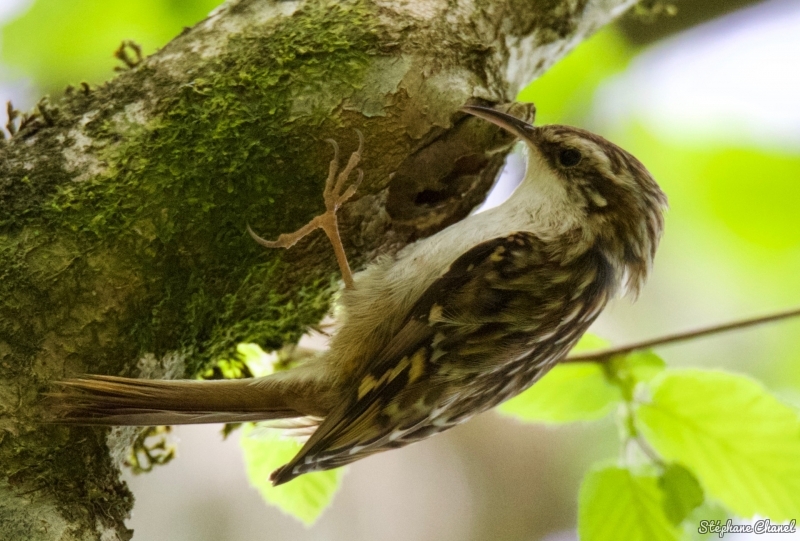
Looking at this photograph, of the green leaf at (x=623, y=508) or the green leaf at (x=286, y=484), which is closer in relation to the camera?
the green leaf at (x=623, y=508)

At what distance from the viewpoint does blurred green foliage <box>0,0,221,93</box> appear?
2188mm

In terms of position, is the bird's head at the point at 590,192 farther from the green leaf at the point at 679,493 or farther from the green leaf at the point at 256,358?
the green leaf at the point at 256,358

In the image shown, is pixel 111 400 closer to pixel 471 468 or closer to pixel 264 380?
pixel 264 380

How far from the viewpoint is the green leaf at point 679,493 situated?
1.37 m

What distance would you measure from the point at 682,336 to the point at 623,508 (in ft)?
1.31

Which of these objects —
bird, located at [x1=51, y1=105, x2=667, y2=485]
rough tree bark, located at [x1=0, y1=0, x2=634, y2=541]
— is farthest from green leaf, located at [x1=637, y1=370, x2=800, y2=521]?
rough tree bark, located at [x1=0, y1=0, x2=634, y2=541]

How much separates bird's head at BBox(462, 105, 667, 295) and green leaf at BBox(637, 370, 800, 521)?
32 cm

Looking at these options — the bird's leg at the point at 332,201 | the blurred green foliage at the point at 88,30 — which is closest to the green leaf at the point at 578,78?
the blurred green foliage at the point at 88,30

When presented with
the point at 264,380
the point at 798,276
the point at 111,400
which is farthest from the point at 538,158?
the point at 798,276

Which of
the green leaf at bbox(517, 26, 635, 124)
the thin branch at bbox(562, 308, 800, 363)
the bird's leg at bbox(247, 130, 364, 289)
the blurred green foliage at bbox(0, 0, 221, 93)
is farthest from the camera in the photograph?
the green leaf at bbox(517, 26, 635, 124)

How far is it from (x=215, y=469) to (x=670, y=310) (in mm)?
2447

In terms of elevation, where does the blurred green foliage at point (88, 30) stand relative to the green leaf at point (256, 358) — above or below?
above

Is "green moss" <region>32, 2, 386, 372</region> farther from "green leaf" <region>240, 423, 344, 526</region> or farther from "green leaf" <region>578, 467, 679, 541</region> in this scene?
"green leaf" <region>578, 467, 679, 541</region>

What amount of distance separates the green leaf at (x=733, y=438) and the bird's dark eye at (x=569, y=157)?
19.9 inches
